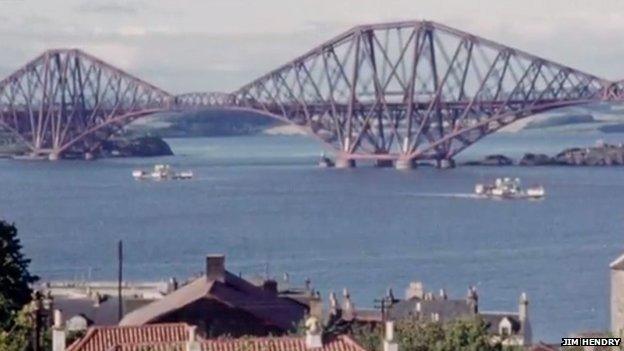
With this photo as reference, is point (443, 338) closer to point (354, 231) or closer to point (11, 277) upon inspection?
point (11, 277)

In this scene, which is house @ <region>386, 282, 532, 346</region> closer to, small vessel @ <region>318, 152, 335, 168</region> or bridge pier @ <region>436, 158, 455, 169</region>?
bridge pier @ <region>436, 158, 455, 169</region>

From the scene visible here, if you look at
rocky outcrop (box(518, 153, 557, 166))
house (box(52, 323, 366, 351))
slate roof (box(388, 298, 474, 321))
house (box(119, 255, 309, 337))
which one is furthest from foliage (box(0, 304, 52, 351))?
rocky outcrop (box(518, 153, 557, 166))

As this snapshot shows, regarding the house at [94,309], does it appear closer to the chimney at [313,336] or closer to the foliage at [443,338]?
the foliage at [443,338]

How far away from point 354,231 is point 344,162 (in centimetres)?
7663

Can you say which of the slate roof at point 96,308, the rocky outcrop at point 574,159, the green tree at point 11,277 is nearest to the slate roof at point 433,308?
the slate roof at point 96,308

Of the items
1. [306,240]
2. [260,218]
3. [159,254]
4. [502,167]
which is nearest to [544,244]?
[306,240]

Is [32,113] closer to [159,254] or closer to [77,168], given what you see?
[77,168]

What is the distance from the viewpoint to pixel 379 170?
172500 mm

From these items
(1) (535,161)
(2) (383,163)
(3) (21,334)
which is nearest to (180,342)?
(3) (21,334)

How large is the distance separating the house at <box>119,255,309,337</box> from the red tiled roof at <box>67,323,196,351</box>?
25.6 ft

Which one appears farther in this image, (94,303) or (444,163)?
(444,163)

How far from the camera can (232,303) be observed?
32.8 meters

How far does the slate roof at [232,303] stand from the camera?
107ft

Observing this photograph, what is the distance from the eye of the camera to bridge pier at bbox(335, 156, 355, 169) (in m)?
173
